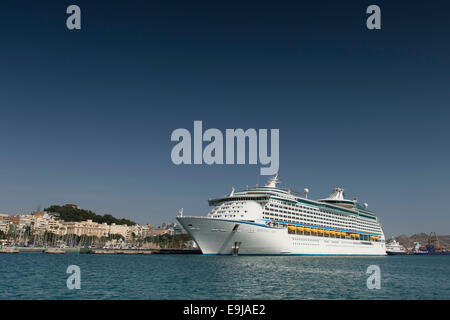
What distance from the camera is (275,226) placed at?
2753 inches

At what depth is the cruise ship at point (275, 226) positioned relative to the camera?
200ft

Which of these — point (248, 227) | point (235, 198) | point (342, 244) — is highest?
point (235, 198)

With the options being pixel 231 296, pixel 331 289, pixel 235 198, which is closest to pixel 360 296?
pixel 331 289

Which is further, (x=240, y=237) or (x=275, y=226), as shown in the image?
(x=275, y=226)

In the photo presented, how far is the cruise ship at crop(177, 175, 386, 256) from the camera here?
6097 cm

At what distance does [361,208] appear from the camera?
363 ft

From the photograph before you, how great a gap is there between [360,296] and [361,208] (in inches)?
3616
